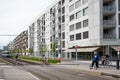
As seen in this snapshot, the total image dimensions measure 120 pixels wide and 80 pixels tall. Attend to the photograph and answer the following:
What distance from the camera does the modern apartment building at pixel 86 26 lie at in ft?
218

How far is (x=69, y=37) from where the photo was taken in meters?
91.4

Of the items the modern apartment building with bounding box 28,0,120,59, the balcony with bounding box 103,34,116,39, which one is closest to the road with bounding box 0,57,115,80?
the modern apartment building with bounding box 28,0,120,59

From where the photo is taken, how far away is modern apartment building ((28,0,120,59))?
66.6 meters

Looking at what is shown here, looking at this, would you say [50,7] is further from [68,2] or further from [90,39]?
[90,39]

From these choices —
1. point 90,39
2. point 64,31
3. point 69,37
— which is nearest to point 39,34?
point 64,31

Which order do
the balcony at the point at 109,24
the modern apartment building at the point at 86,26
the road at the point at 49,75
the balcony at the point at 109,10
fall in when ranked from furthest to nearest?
the balcony at the point at 109,10
the modern apartment building at the point at 86,26
the balcony at the point at 109,24
the road at the point at 49,75

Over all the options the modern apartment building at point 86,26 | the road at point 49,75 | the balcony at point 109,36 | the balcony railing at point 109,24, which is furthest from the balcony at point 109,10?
the road at point 49,75

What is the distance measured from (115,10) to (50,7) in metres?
60.6

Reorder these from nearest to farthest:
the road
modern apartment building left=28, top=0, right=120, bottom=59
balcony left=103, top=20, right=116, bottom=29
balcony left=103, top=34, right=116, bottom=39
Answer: the road < balcony left=103, top=20, right=116, bottom=29 < modern apartment building left=28, top=0, right=120, bottom=59 < balcony left=103, top=34, right=116, bottom=39

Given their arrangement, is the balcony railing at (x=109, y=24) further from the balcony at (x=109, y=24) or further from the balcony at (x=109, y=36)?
the balcony at (x=109, y=36)

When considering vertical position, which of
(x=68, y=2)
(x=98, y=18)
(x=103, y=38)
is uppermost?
(x=68, y=2)

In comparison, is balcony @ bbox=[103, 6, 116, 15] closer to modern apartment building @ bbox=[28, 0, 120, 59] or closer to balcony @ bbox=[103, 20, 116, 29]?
modern apartment building @ bbox=[28, 0, 120, 59]

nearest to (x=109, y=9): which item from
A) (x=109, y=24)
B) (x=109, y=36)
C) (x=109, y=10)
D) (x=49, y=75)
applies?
(x=109, y=10)

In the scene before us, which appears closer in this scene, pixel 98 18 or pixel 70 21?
pixel 98 18
